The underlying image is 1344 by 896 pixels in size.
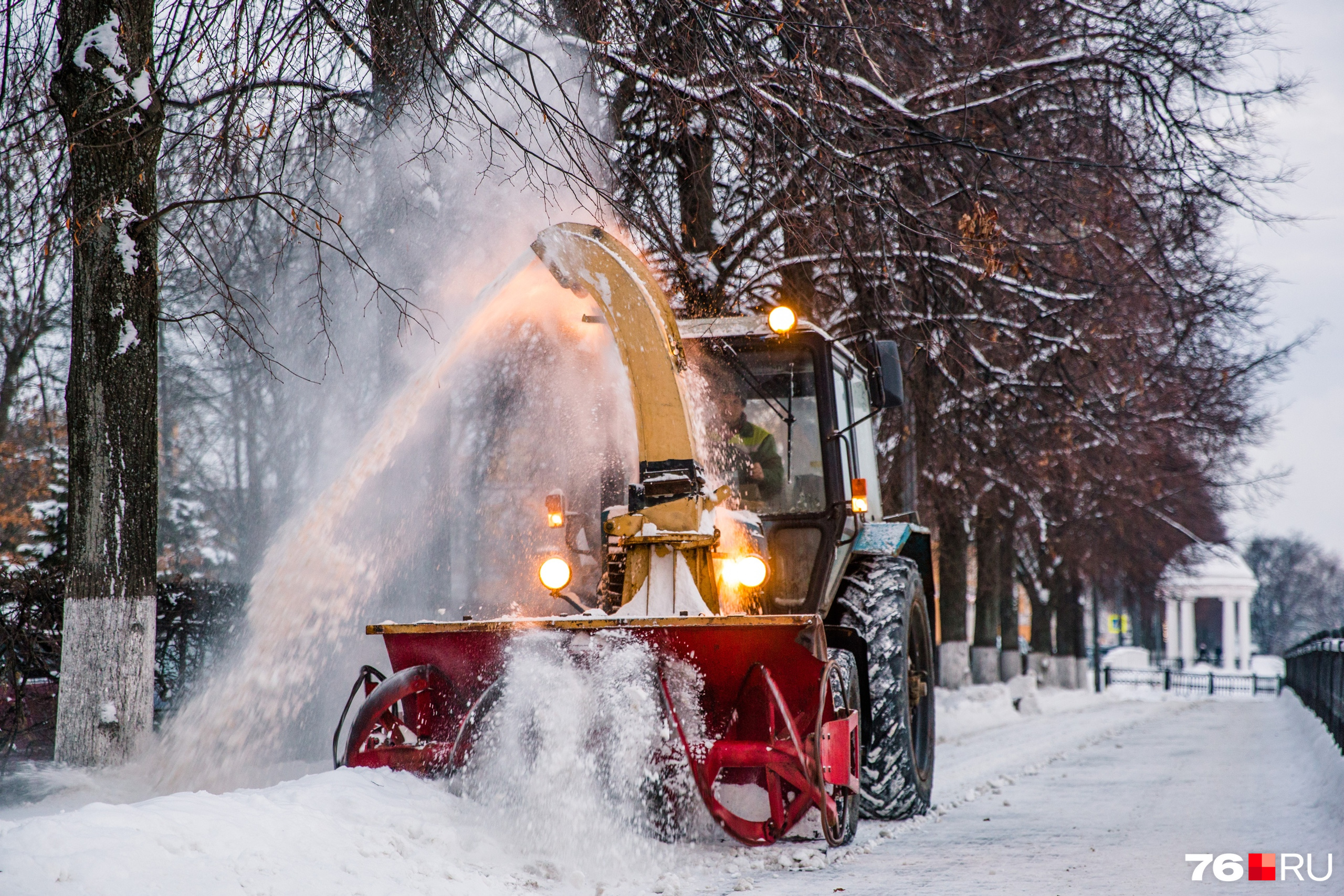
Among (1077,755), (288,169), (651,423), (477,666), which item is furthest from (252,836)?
(1077,755)

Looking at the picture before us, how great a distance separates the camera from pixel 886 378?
635 cm

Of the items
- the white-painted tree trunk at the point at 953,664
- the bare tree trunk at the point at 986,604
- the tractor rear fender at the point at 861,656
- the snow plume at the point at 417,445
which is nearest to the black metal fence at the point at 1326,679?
the white-painted tree trunk at the point at 953,664

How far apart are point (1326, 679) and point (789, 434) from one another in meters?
10.1

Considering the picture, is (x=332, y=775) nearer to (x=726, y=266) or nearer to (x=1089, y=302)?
(x=726, y=266)

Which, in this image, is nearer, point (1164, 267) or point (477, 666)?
point (477, 666)

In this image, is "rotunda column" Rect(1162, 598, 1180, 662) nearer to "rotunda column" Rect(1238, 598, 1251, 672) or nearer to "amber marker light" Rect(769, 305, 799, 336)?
"rotunda column" Rect(1238, 598, 1251, 672)

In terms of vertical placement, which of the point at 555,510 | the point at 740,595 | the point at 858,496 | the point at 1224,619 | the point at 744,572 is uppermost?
the point at 858,496

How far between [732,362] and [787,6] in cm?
200

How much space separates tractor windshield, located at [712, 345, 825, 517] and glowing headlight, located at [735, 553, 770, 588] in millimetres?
875

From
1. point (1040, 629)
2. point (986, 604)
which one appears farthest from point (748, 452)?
point (1040, 629)

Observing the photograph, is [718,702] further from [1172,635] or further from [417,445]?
[1172,635]

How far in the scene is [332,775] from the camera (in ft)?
16.1

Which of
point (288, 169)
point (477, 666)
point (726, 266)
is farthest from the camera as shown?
point (726, 266)

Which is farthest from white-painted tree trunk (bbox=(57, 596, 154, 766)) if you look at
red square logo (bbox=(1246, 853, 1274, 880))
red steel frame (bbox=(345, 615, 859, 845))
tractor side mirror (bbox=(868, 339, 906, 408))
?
red square logo (bbox=(1246, 853, 1274, 880))
